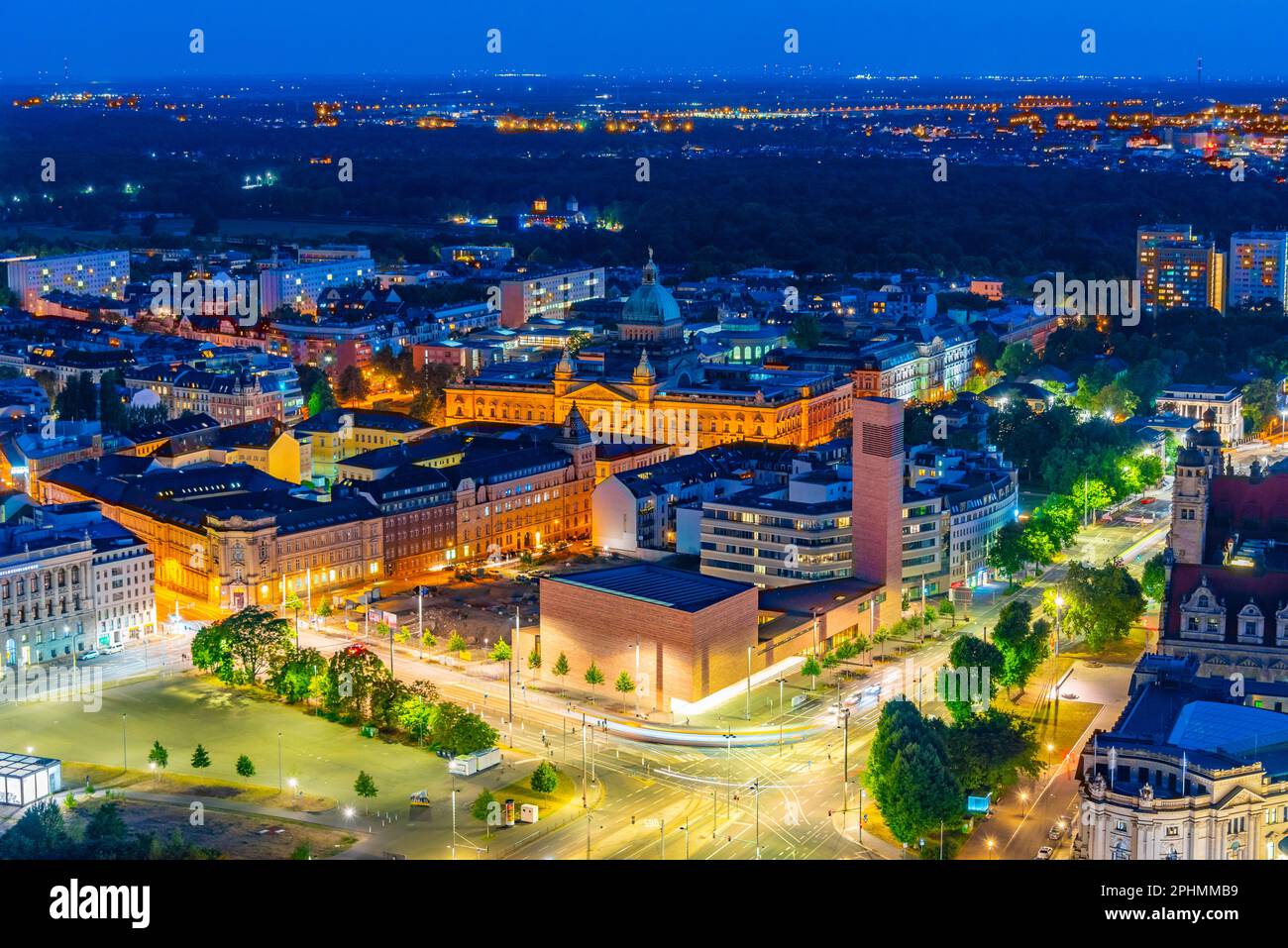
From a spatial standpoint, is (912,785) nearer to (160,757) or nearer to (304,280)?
(160,757)

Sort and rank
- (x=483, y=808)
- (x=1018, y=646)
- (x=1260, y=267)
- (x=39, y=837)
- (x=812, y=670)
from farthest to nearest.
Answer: (x=1260, y=267), (x=812, y=670), (x=1018, y=646), (x=483, y=808), (x=39, y=837)

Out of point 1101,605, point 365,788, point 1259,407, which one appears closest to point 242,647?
point 365,788

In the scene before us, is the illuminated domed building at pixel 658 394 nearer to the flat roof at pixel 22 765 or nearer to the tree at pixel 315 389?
the tree at pixel 315 389

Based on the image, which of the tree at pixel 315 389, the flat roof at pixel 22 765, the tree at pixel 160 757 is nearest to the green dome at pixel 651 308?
the tree at pixel 315 389

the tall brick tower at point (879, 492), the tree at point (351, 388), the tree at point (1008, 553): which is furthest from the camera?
the tree at point (351, 388)

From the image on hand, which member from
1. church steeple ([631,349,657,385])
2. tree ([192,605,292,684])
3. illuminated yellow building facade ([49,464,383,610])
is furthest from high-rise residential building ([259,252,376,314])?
tree ([192,605,292,684])

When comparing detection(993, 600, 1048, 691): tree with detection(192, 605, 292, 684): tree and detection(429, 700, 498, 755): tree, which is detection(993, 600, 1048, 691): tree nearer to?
detection(429, 700, 498, 755): tree

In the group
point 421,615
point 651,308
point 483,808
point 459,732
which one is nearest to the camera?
point 483,808
